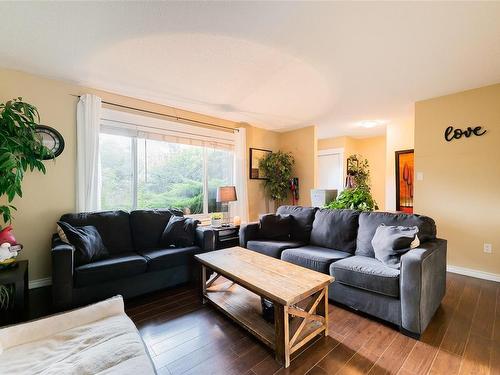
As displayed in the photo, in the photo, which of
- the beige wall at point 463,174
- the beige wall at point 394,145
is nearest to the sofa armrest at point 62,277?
the beige wall at point 463,174

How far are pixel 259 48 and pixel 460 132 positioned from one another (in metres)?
2.98

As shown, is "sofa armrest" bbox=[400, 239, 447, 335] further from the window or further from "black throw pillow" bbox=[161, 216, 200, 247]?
the window

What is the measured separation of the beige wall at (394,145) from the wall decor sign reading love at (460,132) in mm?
1239

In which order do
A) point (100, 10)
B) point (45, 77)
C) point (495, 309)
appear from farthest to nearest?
point (45, 77)
point (495, 309)
point (100, 10)

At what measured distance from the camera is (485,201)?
293cm

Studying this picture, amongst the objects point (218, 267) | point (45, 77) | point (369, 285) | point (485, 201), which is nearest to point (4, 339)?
point (218, 267)

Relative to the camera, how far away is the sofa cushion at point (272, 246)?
2.79m

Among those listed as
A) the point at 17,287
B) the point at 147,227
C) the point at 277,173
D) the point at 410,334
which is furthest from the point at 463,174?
the point at 17,287

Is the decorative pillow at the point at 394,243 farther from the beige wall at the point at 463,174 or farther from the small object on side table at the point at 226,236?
the small object on side table at the point at 226,236

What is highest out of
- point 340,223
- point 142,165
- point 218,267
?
point 142,165

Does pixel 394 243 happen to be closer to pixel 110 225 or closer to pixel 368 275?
pixel 368 275

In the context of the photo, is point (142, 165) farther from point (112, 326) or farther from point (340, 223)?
point (340, 223)

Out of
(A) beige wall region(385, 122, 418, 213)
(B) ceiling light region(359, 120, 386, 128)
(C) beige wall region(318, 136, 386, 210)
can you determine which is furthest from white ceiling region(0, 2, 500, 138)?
(C) beige wall region(318, 136, 386, 210)

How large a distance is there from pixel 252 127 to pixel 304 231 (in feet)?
8.41
